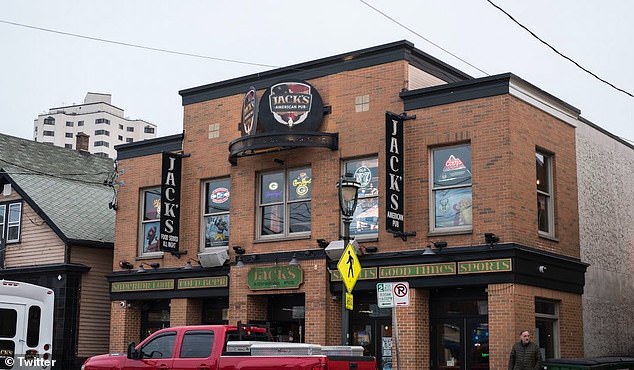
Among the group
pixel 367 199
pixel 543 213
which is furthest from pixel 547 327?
pixel 367 199

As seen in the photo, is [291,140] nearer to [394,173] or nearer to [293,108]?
[293,108]

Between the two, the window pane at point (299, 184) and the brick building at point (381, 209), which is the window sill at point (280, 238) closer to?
the brick building at point (381, 209)

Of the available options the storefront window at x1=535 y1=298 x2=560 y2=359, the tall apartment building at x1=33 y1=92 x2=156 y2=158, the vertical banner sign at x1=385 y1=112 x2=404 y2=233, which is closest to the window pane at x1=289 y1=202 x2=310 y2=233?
the vertical banner sign at x1=385 y1=112 x2=404 y2=233

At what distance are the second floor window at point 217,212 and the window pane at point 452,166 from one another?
6.36m

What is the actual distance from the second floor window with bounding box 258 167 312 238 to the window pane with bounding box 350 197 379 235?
1405 millimetres

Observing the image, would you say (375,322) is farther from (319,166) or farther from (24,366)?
(24,366)

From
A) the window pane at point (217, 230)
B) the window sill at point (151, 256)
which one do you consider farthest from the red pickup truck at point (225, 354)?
the window sill at point (151, 256)

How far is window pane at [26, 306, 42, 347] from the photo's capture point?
20016 mm

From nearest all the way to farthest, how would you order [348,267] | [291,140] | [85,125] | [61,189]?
[348,267] < [291,140] < [61,189] < [85,125]

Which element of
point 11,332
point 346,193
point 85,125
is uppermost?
point 85,125

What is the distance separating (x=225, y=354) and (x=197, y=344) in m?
0.73

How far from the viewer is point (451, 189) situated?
2028cm

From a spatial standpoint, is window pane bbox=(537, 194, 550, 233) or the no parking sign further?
window pane bbox=(537, 194, 550, 233)

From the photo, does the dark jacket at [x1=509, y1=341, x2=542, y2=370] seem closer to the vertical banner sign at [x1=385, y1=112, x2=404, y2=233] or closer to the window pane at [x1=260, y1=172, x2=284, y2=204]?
the vertical banner sign at [x1=385, y1=112, x2=404, y2=233]
